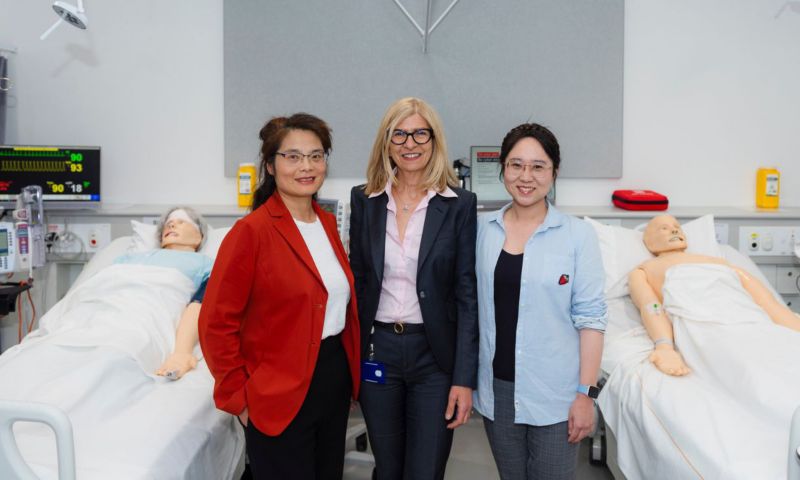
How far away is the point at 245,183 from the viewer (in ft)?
9.34

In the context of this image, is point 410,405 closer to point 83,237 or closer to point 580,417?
point 580,417

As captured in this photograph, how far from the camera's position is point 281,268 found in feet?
4.23

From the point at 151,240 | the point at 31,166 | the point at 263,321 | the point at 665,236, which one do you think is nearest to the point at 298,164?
the point at 263,321

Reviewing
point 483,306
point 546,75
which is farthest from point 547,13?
point 483,306

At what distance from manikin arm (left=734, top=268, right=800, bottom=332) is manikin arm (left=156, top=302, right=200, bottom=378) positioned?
2.08 meters

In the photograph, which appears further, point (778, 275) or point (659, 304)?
point (778, 275)

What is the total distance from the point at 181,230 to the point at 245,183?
535 millimetres

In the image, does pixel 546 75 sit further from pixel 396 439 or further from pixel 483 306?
pixel 396 439

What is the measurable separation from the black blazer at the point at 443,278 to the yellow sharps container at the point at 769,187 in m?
2.29

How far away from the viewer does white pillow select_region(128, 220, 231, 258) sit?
2498 mm

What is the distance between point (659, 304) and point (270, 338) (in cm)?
158

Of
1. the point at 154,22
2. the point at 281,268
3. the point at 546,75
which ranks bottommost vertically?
the point at 281,268

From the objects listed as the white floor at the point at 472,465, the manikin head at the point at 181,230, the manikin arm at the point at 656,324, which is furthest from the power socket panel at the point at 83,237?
the manikin arm at the point at 656,324

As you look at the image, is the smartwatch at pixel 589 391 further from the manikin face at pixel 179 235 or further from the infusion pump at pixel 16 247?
the infusion pump at pixel 16 247
